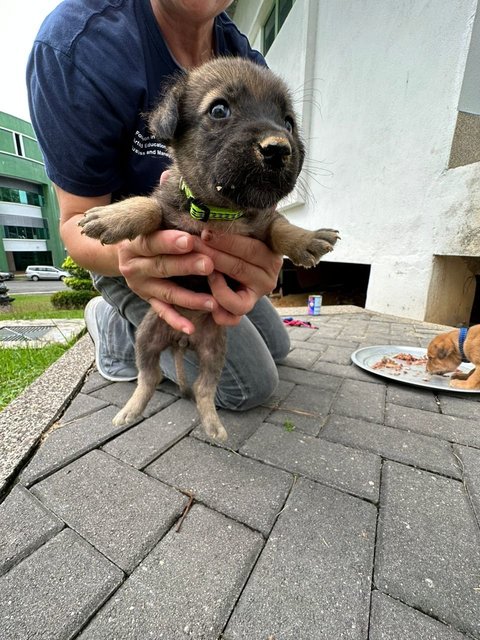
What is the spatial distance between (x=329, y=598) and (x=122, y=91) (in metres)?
A: 2.16

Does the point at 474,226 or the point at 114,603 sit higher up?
the point at 474,226

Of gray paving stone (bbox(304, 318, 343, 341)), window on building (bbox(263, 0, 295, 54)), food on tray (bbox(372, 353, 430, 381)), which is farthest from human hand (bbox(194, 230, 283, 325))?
window on building (bbox(263, 0, 295, 54))

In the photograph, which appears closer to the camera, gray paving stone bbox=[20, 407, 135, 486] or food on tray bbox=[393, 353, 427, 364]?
gray paving stone bbox=[20, 407, 135, 486]

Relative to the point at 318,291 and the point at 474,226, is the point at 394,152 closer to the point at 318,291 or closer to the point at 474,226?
the point at 474,226

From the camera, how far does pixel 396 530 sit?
1.18 meters

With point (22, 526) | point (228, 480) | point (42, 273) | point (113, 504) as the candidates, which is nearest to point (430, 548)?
point (228, 480)

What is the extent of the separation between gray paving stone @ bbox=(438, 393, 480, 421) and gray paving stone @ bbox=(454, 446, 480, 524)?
16.3 inches

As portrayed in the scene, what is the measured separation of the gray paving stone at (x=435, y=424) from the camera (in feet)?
5.85

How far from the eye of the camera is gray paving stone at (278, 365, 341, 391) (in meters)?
2.47

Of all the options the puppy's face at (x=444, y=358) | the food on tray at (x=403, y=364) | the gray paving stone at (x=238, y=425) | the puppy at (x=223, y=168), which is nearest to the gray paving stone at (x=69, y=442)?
the puppy at (x=223, y=168)

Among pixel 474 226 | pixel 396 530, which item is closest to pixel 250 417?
pixel 396 530

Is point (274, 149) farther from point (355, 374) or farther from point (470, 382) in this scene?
point (470, 382)

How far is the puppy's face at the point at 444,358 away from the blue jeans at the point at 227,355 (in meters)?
1.34

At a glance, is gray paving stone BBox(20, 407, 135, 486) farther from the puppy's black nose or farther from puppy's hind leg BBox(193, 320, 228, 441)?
the puppy's black nose
